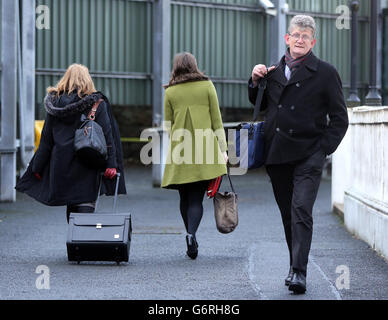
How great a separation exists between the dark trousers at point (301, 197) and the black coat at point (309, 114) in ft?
0.28

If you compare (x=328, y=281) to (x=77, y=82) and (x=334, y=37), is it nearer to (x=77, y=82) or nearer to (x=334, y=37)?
(x=77, y=82)

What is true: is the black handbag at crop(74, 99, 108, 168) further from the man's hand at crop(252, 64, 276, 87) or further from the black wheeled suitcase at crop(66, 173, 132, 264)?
the man's hand at crop(252, 64, 276, 87)

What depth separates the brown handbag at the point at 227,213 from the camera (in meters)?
8.72

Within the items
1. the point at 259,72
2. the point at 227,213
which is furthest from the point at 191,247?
the point at 259,72

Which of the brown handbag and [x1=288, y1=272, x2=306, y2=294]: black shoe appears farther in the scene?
the brown handbag

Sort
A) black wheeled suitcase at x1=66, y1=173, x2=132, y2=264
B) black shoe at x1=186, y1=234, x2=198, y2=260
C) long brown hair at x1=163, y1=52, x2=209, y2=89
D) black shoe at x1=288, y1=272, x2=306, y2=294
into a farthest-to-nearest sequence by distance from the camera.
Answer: long brown hair at x1=163, y1=52, x2=209, y2=89 → black shoe at x1=186, y1=234, x2=198, y2=260 → black wheeled suitcase at x1=66, y1=173, x2=132, y2=264 → black shoe at x1=288, y1=272, x2=306, y2=294

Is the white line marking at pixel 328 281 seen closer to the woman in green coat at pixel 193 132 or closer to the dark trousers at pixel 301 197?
the dark trousers at pixel 301 197

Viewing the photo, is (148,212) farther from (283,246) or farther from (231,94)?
(231,94)

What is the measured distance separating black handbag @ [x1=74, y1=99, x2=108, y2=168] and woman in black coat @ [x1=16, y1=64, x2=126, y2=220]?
0.14 ft

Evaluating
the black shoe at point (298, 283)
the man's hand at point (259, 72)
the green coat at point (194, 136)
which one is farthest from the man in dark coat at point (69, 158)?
the black shoe at point (298, 283)

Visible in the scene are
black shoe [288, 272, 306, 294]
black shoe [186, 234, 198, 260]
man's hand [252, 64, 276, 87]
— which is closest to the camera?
black shoe [288, 272, 306, 294]

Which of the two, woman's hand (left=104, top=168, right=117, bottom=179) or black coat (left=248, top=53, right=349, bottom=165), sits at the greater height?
black coat (left=248, top=53, right=349, bottom=165)

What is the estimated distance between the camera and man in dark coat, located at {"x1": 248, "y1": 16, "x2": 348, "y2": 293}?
690 centimetres

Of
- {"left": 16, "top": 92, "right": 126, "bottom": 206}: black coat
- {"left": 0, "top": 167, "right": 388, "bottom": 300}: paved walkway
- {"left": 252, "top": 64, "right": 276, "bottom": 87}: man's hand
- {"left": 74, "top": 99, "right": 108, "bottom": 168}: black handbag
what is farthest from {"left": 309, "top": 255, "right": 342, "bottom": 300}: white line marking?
{"left": 74, "top": 99, "right": 108, "bottom": 168}: black handbag
